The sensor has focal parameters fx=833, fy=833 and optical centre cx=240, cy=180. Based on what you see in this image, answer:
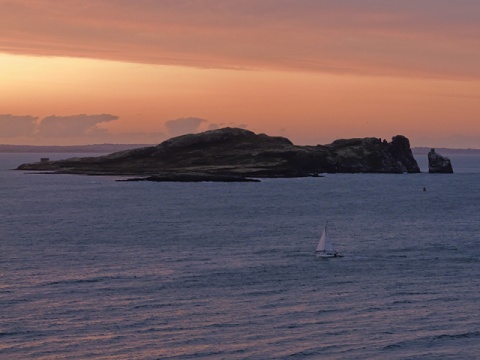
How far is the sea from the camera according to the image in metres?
51.4

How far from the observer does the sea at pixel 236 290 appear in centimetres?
5144

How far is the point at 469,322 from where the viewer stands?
188 ft

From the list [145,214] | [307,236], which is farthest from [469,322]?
[145,214]

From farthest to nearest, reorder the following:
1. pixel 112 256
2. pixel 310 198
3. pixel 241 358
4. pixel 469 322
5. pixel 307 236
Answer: pixel 310 198 → pixel 307 236 → pixel 112 256 → pixel 469 322 → pixel 241 358

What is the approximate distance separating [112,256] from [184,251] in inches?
343

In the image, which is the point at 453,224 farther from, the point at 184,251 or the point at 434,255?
the point at 184,251

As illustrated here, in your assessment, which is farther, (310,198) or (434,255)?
(310,198)

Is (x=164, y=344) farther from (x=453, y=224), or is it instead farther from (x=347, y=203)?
(x=347, y=203)

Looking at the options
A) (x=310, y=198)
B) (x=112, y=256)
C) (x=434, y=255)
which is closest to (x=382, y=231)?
(x=434, y=255)

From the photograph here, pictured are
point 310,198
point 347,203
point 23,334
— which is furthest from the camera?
point 310,198

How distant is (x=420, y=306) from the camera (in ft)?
206

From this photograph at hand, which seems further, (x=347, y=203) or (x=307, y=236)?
(x=347, y=203)

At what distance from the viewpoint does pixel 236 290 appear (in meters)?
68.9

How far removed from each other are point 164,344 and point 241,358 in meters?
5.64
